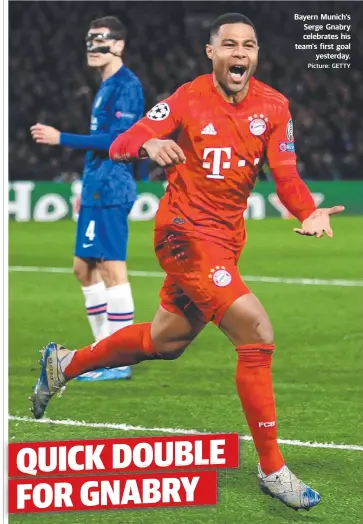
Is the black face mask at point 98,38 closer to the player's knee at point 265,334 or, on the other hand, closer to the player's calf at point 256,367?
the player's calf at point 256,367

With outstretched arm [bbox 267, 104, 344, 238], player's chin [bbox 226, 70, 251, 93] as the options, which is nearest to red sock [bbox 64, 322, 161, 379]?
outstretched arm [bbox 267, 104, 344, 238]

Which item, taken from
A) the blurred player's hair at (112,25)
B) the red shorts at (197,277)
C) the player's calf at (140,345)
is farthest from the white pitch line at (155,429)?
the blurred player's hair at (112,25)

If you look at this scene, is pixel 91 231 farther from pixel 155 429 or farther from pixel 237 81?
pixel 237 81

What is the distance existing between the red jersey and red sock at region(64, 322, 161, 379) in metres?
0.54

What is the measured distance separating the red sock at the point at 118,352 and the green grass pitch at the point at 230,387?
41 centimetres

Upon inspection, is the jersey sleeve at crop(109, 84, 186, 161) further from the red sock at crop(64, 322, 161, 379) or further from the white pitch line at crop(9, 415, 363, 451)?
the white pitch line at crop(9, 415, 363, 451)

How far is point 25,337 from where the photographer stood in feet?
29.2

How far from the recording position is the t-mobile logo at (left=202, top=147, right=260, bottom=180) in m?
5.20

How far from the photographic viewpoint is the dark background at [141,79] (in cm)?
1839

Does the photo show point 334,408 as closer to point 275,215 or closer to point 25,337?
point 25,337

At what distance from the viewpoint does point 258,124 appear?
5207mm

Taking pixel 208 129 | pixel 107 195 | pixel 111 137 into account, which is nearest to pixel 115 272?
pixel 107 195

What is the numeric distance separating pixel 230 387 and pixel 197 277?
2.33m

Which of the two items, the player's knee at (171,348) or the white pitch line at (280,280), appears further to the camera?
the white pitch line at (280,280)
